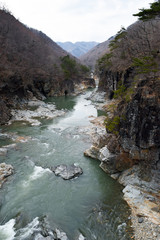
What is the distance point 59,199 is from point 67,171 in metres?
2.63

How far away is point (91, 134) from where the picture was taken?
19.1m

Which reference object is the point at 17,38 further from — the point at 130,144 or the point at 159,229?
the point at 159,229

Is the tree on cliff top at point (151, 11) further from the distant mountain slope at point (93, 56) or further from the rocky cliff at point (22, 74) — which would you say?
the distant mountain slope at point (93, 56)

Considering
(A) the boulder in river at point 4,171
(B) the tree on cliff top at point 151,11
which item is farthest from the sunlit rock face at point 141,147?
(A) the boulder in river at point 4,171

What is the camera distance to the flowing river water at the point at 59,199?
7.45 m

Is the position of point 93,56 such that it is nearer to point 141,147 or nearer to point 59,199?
point 141,147

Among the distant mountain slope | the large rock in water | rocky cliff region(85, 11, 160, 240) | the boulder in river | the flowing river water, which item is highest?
the distant mountain slope

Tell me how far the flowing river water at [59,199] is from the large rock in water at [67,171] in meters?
0.31

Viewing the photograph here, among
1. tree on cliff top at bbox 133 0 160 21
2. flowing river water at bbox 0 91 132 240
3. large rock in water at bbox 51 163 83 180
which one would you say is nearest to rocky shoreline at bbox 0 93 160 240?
flowing river water at bbox 0 91 132 240

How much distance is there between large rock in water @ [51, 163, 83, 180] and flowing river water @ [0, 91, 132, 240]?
12.2 inches

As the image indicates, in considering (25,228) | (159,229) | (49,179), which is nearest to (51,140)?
(49,179)

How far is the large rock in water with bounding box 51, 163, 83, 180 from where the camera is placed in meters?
11.4

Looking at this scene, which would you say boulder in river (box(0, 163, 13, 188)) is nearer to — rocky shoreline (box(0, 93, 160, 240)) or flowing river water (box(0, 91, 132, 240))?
rocky shoreline (box(0, 93, 160, 240))

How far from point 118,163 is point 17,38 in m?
57.2
